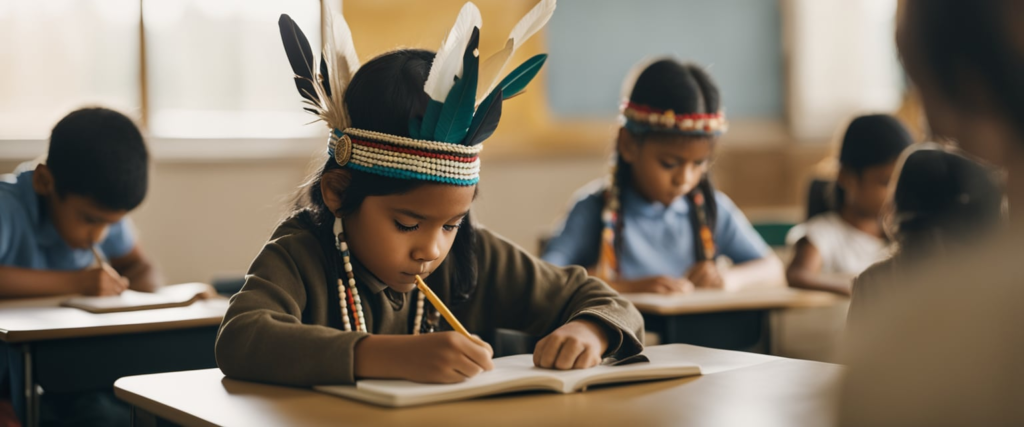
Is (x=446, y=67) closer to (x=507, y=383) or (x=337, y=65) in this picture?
(x=337, y=65)

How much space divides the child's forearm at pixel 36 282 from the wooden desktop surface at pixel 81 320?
0.26 ft

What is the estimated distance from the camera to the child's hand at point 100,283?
2.30 m

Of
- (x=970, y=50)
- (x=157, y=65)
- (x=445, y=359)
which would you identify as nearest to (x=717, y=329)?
(x=445, y=359)

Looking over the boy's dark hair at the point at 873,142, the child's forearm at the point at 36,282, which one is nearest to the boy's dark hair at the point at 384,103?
the child's forearm at the point at 36,282

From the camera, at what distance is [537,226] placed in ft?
16.2

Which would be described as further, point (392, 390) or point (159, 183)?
point (159, 183)

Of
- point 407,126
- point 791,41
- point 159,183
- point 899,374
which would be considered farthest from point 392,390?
point 791,41

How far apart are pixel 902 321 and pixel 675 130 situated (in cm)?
248

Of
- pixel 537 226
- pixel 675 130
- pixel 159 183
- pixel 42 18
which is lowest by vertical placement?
pixel 537 226

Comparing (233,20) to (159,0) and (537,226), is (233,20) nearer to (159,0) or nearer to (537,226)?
(159,0)

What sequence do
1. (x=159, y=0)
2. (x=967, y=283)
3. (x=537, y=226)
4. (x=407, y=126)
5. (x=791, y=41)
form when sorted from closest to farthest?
1. (x=967, y=283)
2. (x=407, y=126)
3. (x=159, y=0)
4. (x=537, y=226)
5. (x=791, y=41)

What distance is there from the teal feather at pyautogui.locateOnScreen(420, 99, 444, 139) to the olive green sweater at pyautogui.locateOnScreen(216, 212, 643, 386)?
0.87 ft

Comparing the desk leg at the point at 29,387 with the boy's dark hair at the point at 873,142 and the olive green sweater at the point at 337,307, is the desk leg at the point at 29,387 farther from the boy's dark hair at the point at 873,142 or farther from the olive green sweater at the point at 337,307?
the boy's dark hair at the point at 873,142

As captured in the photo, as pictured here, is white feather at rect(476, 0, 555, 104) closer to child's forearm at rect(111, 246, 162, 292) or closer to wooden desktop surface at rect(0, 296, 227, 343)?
wooden desktop surface at rect(0, 296, 227, 343)
